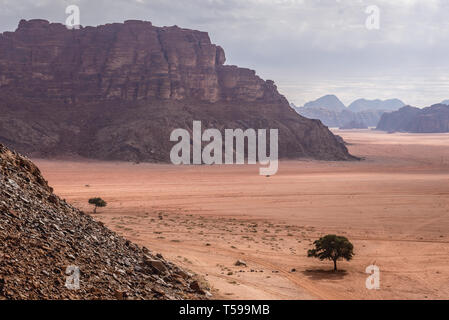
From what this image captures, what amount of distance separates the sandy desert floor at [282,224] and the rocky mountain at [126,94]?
75.8 feet

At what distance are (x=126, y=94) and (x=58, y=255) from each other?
90113mm

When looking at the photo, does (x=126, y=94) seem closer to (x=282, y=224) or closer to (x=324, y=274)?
(x=282, y=224)

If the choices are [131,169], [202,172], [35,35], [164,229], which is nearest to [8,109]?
[35,35]

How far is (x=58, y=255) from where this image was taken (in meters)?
11.6

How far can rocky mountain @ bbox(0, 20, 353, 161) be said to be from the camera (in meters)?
85.0

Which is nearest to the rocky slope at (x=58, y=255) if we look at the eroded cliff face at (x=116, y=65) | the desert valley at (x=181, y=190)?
the desert valley at (x=181, y=190)

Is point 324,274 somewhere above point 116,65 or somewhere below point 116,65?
below

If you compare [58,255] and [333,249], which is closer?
[58,255]

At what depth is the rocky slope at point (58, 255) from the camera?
10.1 metres

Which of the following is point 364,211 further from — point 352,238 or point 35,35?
point 35,35

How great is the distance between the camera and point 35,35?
4109 inches

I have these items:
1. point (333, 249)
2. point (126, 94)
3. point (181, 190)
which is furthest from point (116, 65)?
point (333, 249)

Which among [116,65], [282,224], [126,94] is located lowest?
[282,224]

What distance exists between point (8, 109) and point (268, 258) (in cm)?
8352
